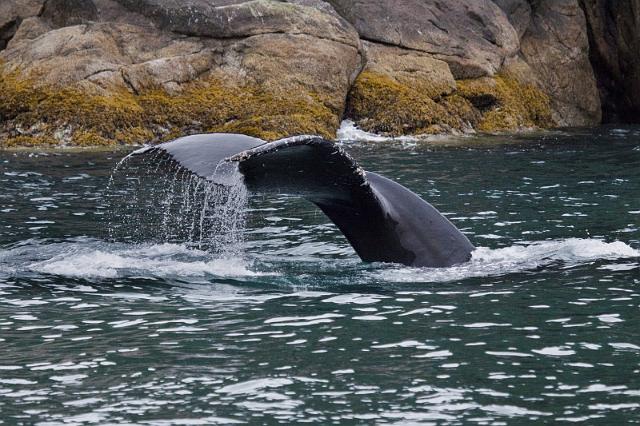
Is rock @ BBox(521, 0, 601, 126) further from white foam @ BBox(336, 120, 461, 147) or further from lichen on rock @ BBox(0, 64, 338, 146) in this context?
lichen on rock @ BBox(0, 64, 338, 146)

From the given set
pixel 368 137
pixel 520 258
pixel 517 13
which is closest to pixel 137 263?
pixel 520 258

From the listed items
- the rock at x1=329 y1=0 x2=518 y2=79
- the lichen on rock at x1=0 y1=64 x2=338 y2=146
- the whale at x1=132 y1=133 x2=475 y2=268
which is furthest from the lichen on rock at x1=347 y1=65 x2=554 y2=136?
the whale at x1=132 y1=133 x2=475 y2=268

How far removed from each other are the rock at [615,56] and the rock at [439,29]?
4.36m

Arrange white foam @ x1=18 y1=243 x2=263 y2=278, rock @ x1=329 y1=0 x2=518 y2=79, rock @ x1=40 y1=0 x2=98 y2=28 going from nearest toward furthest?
white foam @ x1=18 y1=243 x2=263 y2=278
rock @ x1=40 y1=0 x2=98 y2=28
rock @ x1=329 y1=0 x2=518 y2=79

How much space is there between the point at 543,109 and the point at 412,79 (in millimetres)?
3983

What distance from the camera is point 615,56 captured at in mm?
30938

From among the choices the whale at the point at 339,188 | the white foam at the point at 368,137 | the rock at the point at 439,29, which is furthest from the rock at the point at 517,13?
the whale at the point at 339,188

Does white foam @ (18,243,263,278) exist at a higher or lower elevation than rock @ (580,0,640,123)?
lower

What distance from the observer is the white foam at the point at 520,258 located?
8516 mm

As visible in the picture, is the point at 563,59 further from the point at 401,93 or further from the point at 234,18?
the point at 234,18

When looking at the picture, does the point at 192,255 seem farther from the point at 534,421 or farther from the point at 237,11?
the point at 237,11

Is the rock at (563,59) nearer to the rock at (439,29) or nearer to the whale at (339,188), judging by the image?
the rock at (439,29)

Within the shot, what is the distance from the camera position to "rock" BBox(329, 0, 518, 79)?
86.4 feet

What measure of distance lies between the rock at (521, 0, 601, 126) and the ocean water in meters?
15.8
